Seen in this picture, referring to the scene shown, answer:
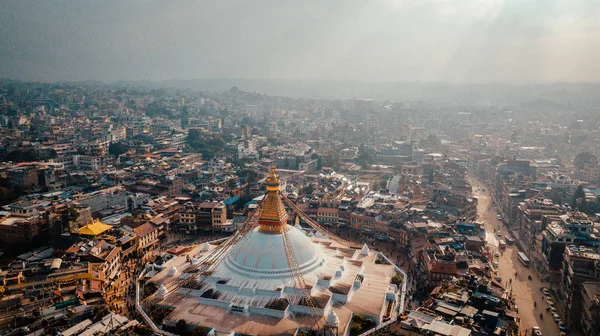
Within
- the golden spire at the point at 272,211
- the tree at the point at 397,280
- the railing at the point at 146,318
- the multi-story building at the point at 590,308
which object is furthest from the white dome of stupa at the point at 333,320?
the multi-story building at the point at 590,308

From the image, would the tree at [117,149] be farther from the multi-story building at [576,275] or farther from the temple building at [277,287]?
the multi-story building at [576,275]

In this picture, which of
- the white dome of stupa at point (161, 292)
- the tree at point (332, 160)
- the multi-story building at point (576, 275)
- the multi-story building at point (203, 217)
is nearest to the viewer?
the white dome of stupa at point (161, 292)

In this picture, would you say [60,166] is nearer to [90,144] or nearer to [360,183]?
[90,144]

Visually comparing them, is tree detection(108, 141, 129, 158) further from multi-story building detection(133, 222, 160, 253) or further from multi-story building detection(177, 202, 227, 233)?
multi-story building detection(133, 222, 160, 253)

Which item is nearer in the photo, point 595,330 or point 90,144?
point 595,330

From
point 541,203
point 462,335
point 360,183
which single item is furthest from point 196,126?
point 462,335

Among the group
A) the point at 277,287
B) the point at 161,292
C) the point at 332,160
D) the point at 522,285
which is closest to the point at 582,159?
the point at 332,160
